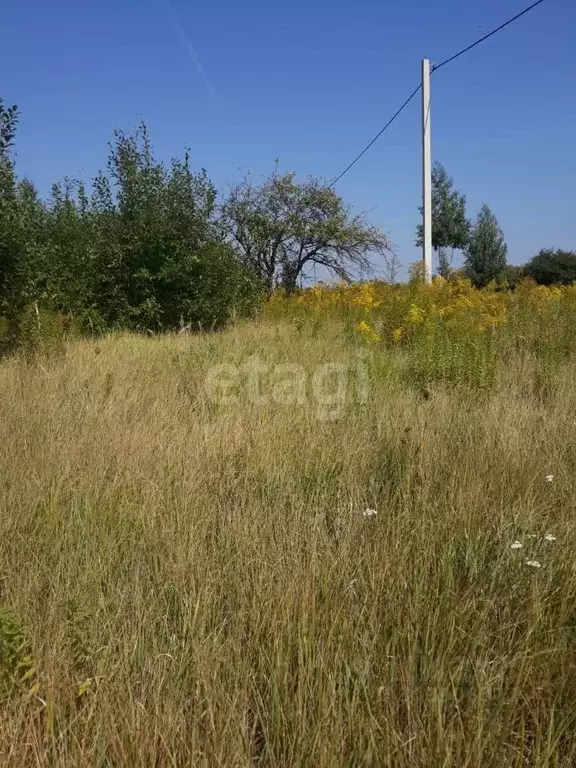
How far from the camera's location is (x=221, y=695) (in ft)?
4.61

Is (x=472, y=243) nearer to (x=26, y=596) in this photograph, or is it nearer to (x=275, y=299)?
(x=275, y=299)

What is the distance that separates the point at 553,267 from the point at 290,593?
27210 millimetres

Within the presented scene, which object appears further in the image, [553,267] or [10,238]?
[553,267]

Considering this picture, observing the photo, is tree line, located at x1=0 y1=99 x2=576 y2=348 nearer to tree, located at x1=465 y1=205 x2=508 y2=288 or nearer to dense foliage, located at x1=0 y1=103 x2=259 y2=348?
dense foliage, located at x1=0 y1=103 x2=259 y2=348

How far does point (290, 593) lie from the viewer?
5.75 ft

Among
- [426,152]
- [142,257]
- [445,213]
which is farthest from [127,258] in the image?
[445,213]

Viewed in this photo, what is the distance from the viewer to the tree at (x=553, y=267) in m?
25.0

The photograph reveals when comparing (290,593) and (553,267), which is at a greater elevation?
(553,267)

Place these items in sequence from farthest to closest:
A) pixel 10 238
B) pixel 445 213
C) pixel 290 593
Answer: pixel 445 213
pixel 10 238
pixel 290 593

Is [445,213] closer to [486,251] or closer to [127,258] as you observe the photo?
[486,251]

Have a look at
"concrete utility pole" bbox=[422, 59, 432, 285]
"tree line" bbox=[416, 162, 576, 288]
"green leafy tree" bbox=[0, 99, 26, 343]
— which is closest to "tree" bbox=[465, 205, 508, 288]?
"tree line" bbox=[416, 162, 576, 288]

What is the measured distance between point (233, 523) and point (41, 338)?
15.1 ft

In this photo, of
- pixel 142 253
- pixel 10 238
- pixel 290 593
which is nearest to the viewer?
pixel 290 593

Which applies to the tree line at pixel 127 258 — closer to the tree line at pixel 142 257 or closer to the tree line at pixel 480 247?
the tree line at pixel 142 257
